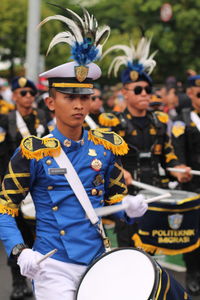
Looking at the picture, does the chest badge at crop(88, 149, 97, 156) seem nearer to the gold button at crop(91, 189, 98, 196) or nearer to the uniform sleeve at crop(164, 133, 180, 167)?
the gold button at crop(91, 189, 98, 196)

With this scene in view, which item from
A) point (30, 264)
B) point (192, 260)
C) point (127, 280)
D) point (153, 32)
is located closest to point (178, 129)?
point (192, 260)

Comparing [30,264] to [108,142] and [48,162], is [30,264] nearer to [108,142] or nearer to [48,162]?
[48,162]

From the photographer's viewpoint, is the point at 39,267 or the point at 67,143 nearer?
the point at 39,267

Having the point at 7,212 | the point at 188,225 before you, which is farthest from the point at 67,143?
the point at 188,225

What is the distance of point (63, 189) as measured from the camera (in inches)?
142

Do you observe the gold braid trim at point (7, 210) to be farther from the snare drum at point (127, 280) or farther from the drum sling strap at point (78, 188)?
the snare drum at point (127, 280)

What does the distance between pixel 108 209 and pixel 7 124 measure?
408 cm

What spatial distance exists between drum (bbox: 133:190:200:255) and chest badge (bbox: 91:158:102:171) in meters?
2.18

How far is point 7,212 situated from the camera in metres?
3.57

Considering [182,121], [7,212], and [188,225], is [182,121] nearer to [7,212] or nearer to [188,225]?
[188,225]

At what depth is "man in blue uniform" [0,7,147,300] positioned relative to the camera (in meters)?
3.53

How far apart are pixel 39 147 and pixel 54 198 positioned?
0.98 ft

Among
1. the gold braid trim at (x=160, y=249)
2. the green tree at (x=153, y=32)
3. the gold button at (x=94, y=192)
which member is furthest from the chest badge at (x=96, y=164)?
the green tree at (x=153, y=32)

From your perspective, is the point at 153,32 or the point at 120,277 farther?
the point at 153,32
